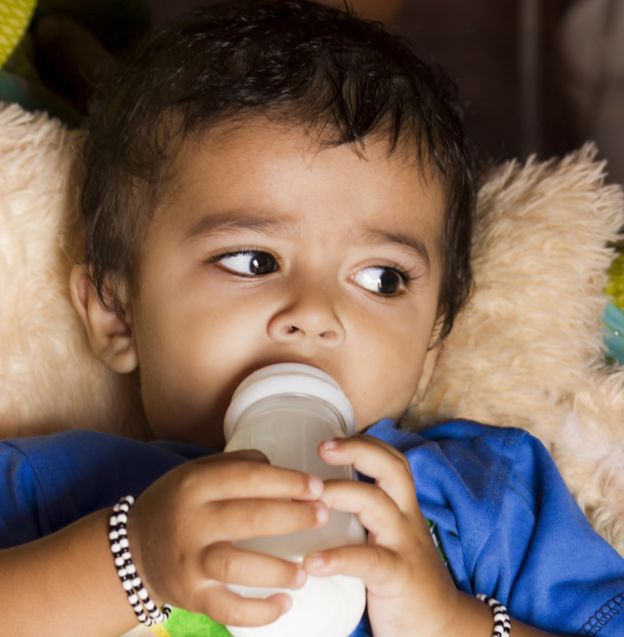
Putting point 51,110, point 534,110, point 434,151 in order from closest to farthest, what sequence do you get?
1. point 434,151
2. point 51,110
3. point 534,110

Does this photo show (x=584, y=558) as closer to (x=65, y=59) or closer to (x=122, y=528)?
(x=122, y=528)

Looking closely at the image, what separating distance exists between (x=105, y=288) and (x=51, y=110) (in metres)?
0.42

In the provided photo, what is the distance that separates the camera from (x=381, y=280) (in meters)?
1.12

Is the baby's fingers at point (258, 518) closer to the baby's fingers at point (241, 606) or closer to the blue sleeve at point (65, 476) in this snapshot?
the baby's fingers at point (241, 606)

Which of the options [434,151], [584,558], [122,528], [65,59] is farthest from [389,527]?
[65,59]

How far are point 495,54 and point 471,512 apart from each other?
127 centimetres

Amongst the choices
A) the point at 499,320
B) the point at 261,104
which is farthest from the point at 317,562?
the point at 499,320

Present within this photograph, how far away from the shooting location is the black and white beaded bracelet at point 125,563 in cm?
86

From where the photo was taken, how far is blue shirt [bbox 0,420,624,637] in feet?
3.37

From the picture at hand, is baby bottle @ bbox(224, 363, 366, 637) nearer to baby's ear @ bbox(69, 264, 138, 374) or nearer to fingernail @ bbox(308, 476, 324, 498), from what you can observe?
fingernail @ bbox(308, 476, 324, 498)

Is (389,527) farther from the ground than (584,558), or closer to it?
farther from the ground

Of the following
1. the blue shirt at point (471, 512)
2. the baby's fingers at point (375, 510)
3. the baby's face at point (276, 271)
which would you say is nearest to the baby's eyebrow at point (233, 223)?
the baby's face at point (276, 271)

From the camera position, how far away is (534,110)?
202cm

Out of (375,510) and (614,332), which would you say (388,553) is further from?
(614,332)
